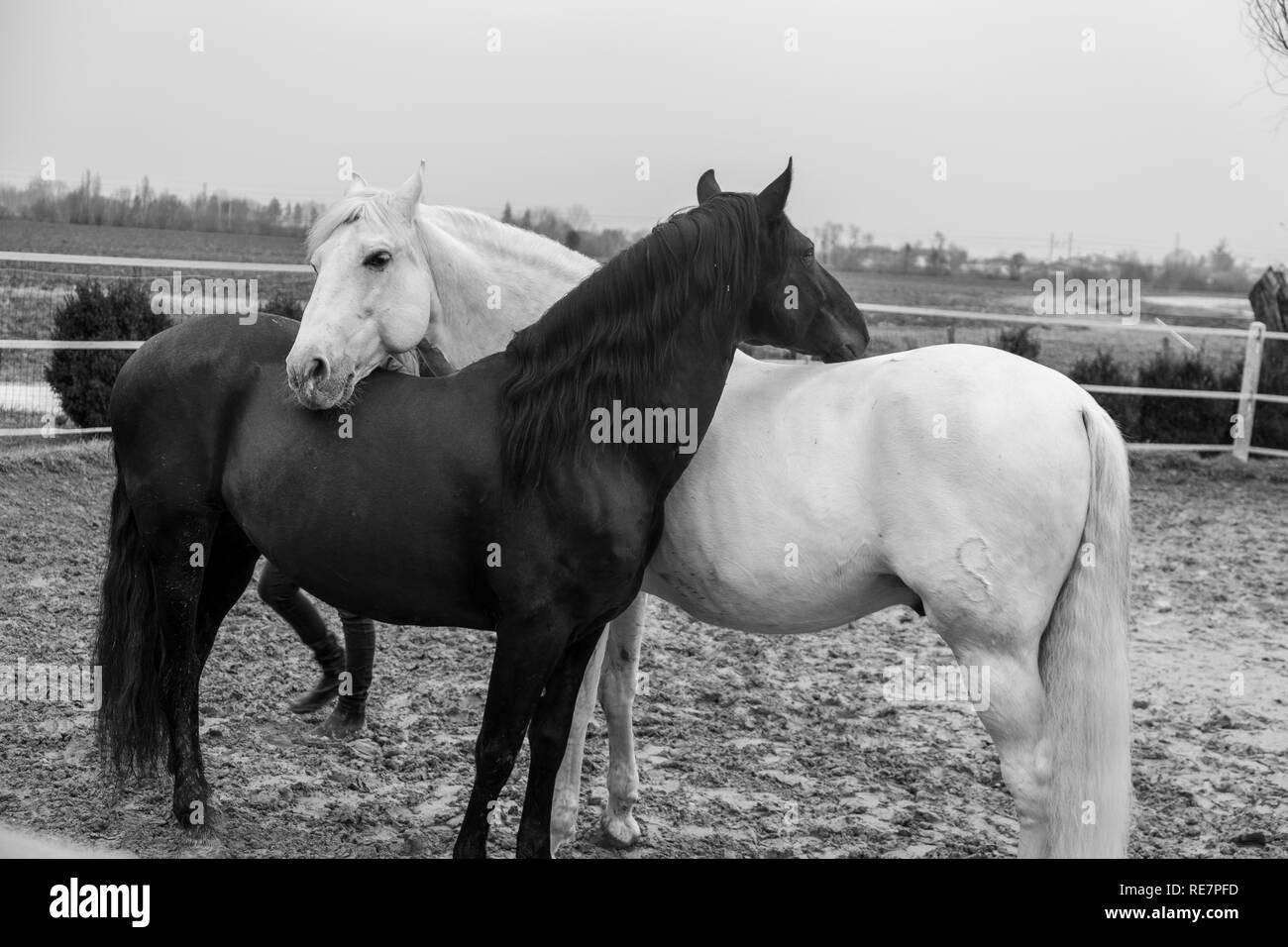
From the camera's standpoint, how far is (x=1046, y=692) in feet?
8.74

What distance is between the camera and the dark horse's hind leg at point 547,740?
279cm

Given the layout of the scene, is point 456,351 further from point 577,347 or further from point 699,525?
point 699,525

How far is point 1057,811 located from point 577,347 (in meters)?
1.62

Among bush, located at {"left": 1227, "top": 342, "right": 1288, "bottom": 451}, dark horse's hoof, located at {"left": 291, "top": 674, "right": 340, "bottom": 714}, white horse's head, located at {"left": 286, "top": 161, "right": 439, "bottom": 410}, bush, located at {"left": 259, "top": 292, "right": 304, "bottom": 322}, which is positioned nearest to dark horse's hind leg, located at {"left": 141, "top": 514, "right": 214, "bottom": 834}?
white horse's head, located at {"left": 286, "top": 161, "right": 439, "bottom": 410}

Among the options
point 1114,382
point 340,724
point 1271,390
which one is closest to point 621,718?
point 340,724

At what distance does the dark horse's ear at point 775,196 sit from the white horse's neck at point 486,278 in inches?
25.3

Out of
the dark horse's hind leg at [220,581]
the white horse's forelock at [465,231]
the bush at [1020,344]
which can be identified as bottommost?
the dark horse's hind leg at [220,581]

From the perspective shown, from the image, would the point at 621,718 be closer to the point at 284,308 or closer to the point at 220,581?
Result: the point at 220,581

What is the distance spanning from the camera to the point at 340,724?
13.0ft

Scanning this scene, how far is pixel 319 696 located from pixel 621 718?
145 centimetres

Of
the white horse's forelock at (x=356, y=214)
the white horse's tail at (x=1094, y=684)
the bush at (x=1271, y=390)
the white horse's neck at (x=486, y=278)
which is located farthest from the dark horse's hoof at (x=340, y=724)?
the bush at (x=1271, y=390)

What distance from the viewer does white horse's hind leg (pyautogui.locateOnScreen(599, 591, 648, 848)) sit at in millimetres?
3248

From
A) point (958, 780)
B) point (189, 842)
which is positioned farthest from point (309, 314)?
point (958, 780)

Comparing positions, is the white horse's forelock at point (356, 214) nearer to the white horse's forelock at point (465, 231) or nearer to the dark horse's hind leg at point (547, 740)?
the white horse's forelock at point (465, 231)
